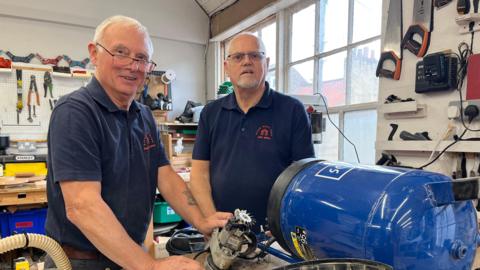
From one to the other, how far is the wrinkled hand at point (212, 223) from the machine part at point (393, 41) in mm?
1499

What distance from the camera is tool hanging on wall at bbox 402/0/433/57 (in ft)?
5.82

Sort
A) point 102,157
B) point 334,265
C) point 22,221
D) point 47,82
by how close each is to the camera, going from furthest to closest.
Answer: point 47,82 < point 22,221 < point 102,157 < point 334,265

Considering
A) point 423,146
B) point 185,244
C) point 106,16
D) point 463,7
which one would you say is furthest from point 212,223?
point 106,16

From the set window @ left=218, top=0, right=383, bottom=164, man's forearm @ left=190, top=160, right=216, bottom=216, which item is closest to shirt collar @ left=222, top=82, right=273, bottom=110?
man's forearm @ left=190, top=160, right=216, bottom=216

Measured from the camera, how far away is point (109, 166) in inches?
38.5

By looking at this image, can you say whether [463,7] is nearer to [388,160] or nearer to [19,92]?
[388,160]

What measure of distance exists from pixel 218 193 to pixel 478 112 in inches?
51.1

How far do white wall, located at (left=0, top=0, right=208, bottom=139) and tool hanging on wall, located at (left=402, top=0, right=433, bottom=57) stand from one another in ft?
9.29

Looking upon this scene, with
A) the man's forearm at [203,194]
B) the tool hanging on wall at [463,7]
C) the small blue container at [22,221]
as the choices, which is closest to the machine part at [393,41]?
the tool hanging on wall at [463,7]

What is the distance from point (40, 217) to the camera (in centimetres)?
273

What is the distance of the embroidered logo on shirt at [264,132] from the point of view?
136 centimetres

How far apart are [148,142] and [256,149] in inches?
17.5

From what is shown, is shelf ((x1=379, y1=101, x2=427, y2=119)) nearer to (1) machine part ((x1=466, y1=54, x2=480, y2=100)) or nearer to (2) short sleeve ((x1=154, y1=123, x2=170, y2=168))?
(1) machine part ((x1=466, y1=54, x2=480, y2=100))

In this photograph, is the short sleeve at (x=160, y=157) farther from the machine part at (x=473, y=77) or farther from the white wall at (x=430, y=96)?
the machine part at (x=473, y=77)
